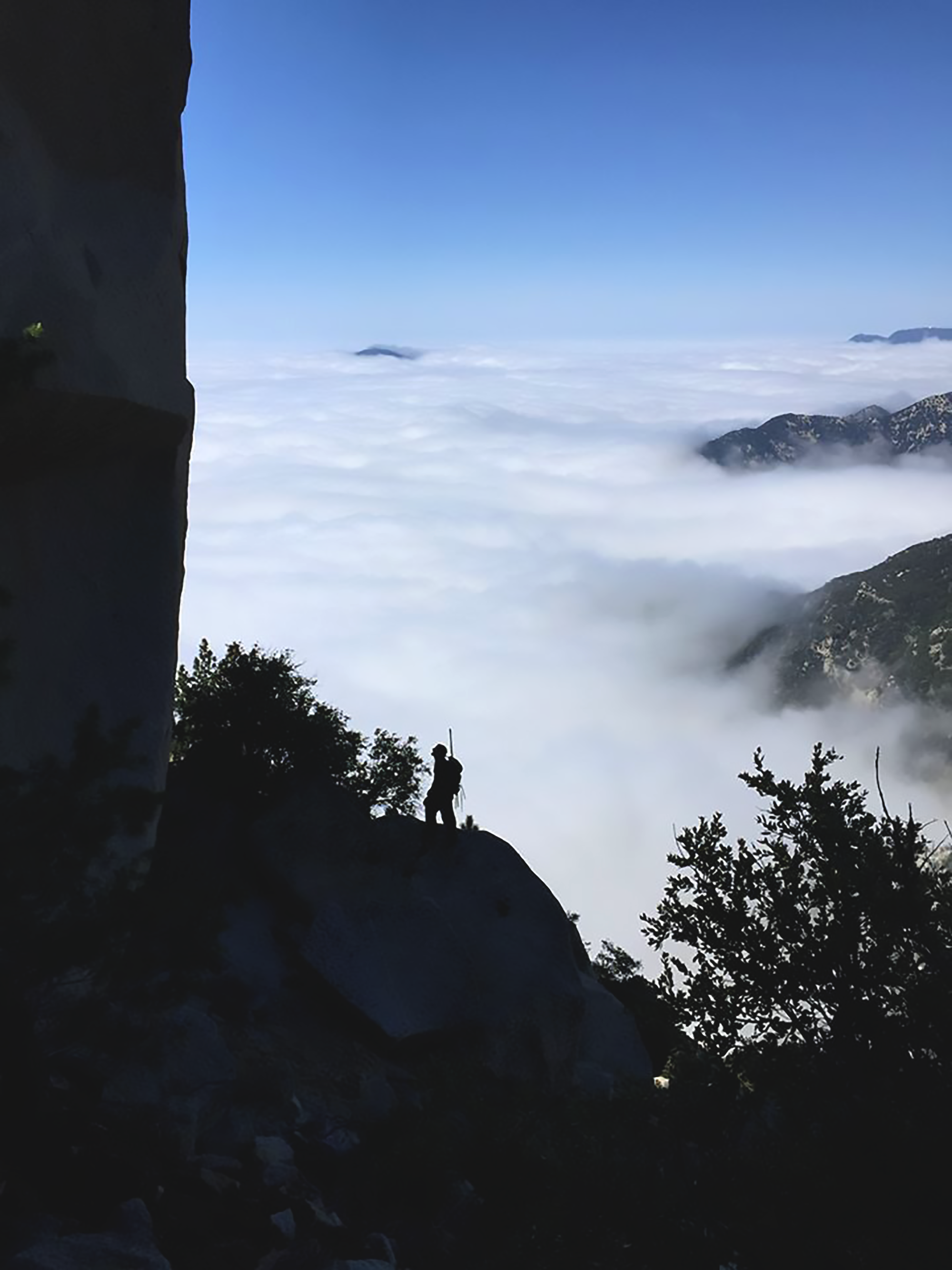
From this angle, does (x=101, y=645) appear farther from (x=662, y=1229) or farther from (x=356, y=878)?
(x=662, y=1229)

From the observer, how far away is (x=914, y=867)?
8.60 metres

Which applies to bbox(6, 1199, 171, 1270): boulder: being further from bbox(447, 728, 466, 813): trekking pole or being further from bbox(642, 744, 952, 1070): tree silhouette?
bbox(447, 728, 466, 813): trekking pole

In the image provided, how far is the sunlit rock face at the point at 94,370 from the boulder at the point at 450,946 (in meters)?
4.01

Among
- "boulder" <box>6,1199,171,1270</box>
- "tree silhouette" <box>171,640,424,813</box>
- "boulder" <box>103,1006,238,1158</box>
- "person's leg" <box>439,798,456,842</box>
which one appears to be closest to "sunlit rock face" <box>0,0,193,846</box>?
"boulder" <box>103,1006,238,1158</box>

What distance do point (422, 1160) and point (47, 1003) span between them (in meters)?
4.72

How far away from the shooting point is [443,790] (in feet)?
64.1

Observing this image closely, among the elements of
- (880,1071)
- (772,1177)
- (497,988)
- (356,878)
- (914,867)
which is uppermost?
(914,867)

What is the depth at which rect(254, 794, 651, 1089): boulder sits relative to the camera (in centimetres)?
1680

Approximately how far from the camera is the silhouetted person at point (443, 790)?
19.3 m

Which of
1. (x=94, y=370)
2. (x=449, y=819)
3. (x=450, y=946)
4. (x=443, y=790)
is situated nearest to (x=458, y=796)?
(x=449, y=819)

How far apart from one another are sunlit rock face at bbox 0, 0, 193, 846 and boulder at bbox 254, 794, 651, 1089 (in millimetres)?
4013

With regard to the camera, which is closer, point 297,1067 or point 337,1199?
point 337,1199

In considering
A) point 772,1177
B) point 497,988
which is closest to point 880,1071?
point 772,1177

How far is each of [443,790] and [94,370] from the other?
10269 millimetres
